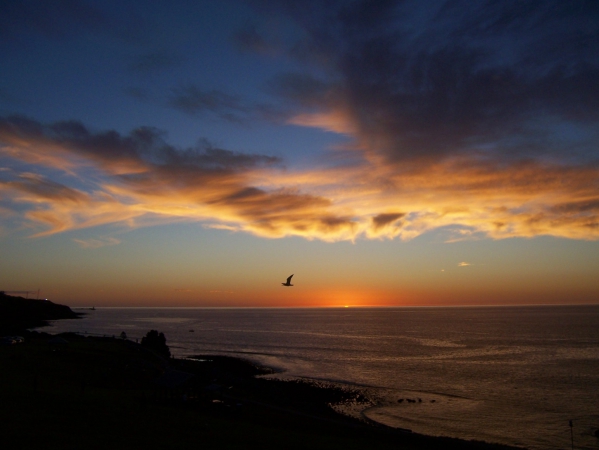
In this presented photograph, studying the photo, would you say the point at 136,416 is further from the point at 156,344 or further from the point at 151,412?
the point at 156,344

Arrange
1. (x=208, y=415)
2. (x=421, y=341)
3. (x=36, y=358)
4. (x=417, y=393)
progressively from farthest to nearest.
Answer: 1. (x=421, y=341)
2. (x=417, y=393)
3. (x=36, y=358)
4. (x=208, y=415)

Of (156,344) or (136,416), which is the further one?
(156,344)

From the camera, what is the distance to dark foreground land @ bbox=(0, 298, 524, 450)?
793 inches

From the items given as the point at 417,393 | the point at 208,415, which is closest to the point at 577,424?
the point at 417,393

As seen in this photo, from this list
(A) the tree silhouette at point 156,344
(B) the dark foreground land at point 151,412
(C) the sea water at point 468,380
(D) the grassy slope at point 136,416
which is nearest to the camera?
(D) the grassy slope at point 136,416

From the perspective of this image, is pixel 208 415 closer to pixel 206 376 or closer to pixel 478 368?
pixel 206 376

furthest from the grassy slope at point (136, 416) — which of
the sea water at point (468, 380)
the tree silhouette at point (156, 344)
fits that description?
the tree silhouette at point (156, 344)

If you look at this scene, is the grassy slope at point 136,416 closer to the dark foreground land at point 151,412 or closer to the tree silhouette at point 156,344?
the dark foreground land at point 151,412

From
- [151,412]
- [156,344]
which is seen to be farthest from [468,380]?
→ [156,344]

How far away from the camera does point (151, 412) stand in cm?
2638

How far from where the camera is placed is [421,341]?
113 meters

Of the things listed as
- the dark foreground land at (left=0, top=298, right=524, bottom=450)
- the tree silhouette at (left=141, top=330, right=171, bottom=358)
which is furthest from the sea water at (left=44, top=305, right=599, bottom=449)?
the tree silhouette at (left=141, top=330, right=171, bottom=358)

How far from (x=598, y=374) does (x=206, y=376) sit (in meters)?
54.3

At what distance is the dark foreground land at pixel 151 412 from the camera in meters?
20.1
